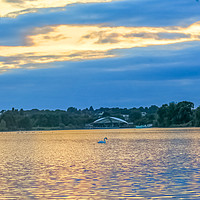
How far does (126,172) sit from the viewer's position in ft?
119

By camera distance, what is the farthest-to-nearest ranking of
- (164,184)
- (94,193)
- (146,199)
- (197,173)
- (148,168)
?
(148,168) < (197,173) < (164,184) < (94,193) < (146,199)

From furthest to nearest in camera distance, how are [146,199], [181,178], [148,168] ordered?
[148,168] → [181,178] → [146,199]

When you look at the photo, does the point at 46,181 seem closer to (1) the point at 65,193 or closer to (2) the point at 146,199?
(1) the point at 65,193

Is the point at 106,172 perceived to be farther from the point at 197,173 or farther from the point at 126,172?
the point at 197,173

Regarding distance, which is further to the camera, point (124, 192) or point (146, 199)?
point (124, 192)

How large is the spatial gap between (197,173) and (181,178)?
302 centimetres

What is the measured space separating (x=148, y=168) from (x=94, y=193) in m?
13.4

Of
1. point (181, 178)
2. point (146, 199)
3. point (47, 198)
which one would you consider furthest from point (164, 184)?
point (47, 198)

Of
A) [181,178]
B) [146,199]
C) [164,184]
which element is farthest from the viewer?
[181,178]

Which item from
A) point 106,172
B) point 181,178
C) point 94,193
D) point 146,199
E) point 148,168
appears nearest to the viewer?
point 146,199

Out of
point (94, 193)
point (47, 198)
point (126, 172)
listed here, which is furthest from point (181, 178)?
point (47, 198)

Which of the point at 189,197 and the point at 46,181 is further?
the point at 46,181

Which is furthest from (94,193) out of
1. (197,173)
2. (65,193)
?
(197,173)

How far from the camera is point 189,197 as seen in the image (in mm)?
24578
